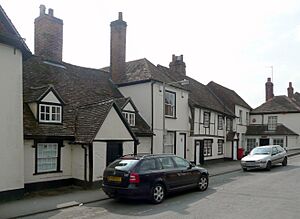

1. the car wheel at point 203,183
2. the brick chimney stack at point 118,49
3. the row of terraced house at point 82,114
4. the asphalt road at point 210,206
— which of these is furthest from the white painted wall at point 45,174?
the brick chimney stack at point 118,49

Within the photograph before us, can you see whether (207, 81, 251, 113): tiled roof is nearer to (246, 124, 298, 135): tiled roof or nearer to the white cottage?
(246, 124, 298, 135): tiled roof

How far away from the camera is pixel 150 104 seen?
69.4ft

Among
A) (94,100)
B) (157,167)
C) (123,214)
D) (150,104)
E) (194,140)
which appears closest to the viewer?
(123,214)

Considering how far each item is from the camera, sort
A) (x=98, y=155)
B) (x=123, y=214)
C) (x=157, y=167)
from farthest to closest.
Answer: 1. (x=98, y=155)
2. (x=157, y=167)
3. (x=123, y=214)

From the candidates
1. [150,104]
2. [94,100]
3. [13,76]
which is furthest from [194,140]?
[13,76]

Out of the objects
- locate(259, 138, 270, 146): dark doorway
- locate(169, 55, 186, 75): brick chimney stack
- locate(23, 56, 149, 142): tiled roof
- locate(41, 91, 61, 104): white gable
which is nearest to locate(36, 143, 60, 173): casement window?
locate(23, 56, 149, 142): tiled roof

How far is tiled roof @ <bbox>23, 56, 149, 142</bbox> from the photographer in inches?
586

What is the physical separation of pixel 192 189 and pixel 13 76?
341 inches

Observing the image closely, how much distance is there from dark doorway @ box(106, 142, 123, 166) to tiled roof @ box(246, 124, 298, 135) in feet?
96.2

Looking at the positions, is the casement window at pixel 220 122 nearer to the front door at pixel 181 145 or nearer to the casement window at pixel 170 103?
the front door at pixel 181 145

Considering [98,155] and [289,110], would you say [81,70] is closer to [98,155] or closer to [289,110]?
[98,155]

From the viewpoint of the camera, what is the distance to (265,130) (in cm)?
4272

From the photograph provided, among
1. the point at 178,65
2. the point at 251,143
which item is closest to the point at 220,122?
the point at 178,65

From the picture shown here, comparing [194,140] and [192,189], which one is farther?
[194,140]
